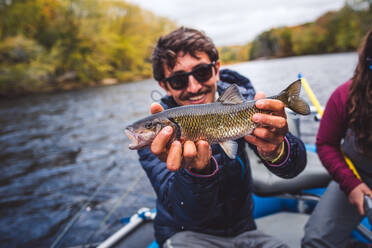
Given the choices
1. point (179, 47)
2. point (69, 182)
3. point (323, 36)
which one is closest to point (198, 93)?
point (179, 47)

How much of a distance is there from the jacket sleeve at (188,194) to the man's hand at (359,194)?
152cm

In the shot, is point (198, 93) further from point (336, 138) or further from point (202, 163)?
point (336, 138)

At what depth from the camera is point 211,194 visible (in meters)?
1.77

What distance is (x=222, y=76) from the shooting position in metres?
3.01

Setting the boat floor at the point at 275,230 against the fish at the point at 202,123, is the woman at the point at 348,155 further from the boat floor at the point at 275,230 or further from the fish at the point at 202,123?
the fish at the point at 202,123

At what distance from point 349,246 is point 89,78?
44.9 meters

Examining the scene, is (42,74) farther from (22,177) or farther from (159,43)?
(159,43)

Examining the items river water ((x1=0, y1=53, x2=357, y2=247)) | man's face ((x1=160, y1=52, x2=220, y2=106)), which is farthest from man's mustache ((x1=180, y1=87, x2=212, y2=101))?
river water ((x1=0, y1=53, x2=357, y2=247))

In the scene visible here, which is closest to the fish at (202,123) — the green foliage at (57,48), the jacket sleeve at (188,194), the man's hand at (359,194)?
the jacket sleeve at (188,194)

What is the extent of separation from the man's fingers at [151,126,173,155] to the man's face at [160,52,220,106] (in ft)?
3.41

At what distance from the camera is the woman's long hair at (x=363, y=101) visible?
231 cm

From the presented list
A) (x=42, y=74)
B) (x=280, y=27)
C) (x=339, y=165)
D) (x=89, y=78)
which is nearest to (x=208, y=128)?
(x=339, y=165)

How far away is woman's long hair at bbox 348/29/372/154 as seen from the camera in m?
2.31

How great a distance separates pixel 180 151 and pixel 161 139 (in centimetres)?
15
